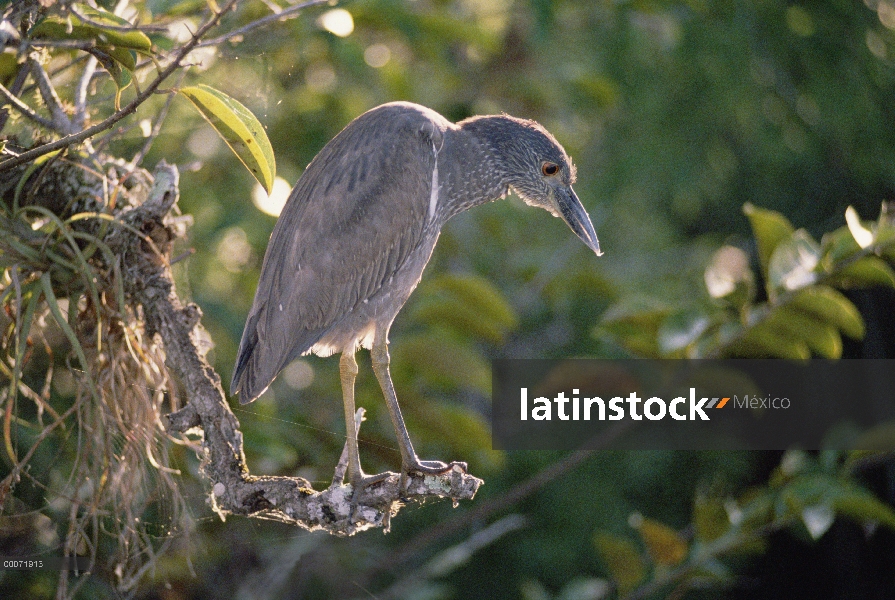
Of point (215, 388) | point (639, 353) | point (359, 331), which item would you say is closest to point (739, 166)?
point (639, 353)

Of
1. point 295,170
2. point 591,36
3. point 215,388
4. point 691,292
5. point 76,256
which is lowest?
point 691,292

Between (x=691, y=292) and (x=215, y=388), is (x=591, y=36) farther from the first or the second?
(x=215, y=388)

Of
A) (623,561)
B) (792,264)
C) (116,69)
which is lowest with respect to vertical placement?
(623,561)

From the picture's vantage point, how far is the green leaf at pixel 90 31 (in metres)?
1.32

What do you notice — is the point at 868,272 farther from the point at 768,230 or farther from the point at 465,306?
the point at 465,306

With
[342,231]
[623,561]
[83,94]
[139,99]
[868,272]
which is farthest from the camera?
[623,561]

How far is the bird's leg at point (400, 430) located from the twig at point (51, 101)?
0.82 metres

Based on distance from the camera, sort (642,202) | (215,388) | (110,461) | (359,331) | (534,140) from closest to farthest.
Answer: (215,388), (110,461), (359,331), (534,140), (642,202)

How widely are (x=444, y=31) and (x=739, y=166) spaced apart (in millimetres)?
3168

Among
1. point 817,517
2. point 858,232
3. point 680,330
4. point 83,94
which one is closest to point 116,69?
point 83,94

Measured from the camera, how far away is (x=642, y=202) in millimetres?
5613

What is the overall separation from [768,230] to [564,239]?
2778mm

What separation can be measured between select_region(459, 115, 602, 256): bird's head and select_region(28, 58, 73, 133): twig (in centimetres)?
98

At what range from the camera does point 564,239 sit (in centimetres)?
532
